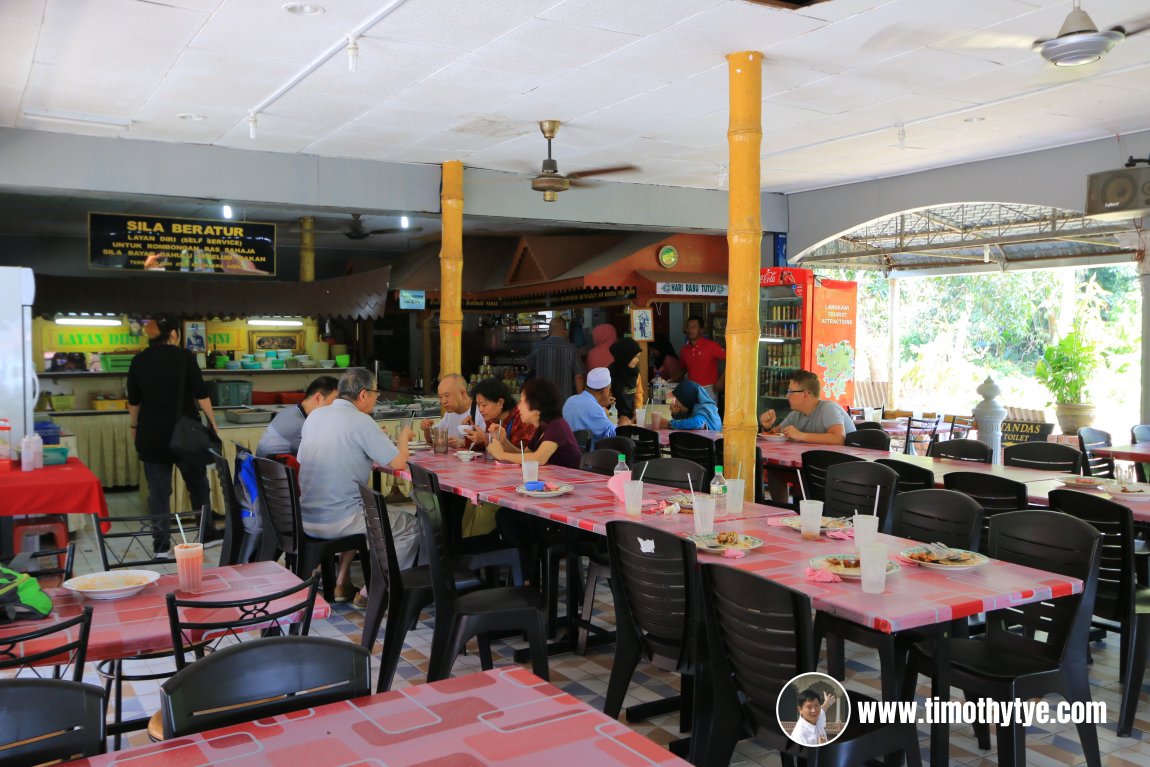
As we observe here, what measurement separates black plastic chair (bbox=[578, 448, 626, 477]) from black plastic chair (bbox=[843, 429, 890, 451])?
6.72 feet

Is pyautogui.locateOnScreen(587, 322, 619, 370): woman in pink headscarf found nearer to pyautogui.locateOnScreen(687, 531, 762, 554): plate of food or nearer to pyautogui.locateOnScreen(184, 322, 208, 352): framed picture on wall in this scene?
pyautogui.locateOnScreen(184, 322, 208, 352): framed picture on wall

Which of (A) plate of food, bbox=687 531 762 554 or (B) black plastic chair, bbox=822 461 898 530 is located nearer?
(A) plate of food, bbox=687 531 762 554

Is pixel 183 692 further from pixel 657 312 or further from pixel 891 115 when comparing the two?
pixel 657 312

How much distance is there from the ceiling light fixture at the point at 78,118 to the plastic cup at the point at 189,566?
A: 4993 millimetres

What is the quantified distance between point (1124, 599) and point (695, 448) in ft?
11.3

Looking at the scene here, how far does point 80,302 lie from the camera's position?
1090cm

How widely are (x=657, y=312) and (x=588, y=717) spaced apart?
12284 mm

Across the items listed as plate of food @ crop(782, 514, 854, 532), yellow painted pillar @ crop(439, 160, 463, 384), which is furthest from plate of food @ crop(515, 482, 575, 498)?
yellow painted pillar @ crop(439, 160, 463, 384)

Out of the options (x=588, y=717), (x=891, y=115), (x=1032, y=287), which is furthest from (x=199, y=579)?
(x=1032, y=287)

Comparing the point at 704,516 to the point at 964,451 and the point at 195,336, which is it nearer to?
the point at 964,451

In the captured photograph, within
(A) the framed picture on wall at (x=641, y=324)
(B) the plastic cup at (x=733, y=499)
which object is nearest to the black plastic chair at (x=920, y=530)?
(B) the plastic cup at (x=733, y=499)

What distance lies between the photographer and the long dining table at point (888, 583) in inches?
107

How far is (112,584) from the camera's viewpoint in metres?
3.13

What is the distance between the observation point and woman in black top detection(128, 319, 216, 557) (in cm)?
766
